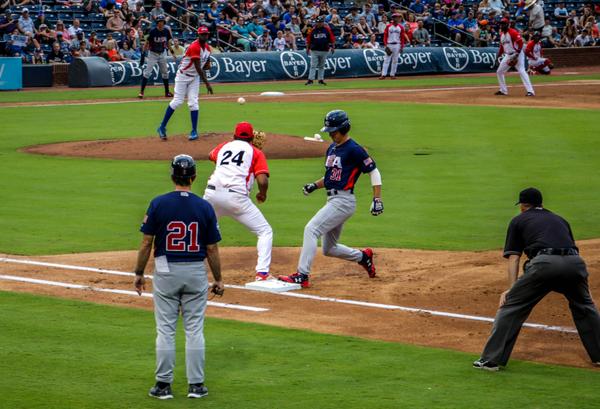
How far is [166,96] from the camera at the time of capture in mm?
35281

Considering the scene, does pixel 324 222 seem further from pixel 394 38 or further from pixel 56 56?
pixel 394 38

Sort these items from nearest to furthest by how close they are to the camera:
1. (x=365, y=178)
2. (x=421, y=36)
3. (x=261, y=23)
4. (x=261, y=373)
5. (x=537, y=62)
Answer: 1. (x=261, y=373)
2. (x=365, y=178)
3. (x=261, y=23)
4. (x=537, y=62)
5. (x=421, y=36)

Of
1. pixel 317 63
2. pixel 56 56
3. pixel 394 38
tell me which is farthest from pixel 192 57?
pixel 394 38

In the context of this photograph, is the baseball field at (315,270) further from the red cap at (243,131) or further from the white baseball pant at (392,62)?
the white baseball pant at (392,62)

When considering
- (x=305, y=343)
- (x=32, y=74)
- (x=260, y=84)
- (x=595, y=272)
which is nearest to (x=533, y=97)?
(x=260, y=84)

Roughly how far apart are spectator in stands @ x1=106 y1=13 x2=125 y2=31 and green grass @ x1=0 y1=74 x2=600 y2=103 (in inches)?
96.5

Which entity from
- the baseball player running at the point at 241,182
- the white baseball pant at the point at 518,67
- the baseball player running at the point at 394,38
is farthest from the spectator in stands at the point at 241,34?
the baseball player running at the point at 241,182

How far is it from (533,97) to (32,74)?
57.4ft

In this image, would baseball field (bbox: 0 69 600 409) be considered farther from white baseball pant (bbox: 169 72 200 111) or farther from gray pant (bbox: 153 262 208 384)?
white baseball pant (bbox: 169 72 200 111)

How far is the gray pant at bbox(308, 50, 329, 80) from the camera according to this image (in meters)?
39.5

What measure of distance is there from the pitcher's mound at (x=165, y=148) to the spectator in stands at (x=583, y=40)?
96.4ft

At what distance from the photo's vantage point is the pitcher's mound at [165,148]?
22.7 m

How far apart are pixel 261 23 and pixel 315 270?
3215 centimetres

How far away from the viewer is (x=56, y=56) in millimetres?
39031
